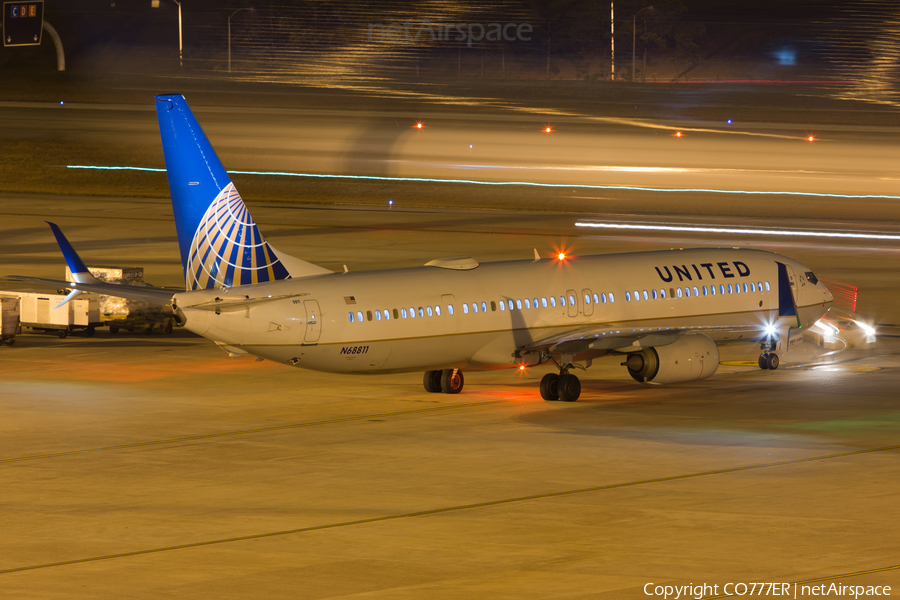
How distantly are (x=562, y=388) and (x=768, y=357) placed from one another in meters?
9.78

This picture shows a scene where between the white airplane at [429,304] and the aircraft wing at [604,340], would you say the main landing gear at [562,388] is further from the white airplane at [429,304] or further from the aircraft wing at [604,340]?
the aircraft wing at [604,340]

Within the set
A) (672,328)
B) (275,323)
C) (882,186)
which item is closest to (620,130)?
(882,186)

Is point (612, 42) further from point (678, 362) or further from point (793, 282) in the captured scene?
point (678, 362)

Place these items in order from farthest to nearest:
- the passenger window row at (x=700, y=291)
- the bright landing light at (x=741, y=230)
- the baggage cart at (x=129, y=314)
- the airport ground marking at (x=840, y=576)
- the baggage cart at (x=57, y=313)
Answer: the bright landing light at (x=741, y=230) < the baggage cart at (x=129, y=314) < the baggage cart at (x=57, y=313) < the passenger window row at (x=700, y=291) < the airport ground marking at (x=840, y=576)

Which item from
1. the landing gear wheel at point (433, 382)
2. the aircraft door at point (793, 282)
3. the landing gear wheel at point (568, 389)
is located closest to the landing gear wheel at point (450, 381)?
the landing gear wheel at point (433, 382)

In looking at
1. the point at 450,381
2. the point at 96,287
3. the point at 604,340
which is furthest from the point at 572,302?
the point at 96,287

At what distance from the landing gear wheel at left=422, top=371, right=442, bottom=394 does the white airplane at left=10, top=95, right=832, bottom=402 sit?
0.04 meters

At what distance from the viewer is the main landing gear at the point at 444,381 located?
A: 136ft

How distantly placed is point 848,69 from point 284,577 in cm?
14674

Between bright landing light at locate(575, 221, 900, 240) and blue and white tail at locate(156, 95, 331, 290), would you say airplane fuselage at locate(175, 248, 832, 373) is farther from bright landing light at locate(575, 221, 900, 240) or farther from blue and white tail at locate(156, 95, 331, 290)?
bright landing light at locate(575, 221, 900, 240)

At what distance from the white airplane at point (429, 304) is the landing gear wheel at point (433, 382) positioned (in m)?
0.04

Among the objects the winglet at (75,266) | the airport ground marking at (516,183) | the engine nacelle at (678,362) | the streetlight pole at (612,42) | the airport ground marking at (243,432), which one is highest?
the streetlight pole at (612,42)

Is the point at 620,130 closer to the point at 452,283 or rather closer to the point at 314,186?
the point at 314,186

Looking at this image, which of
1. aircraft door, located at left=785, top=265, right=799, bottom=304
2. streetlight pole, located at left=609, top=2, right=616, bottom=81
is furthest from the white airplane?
streetlight pole, located at left=609, top=2, right=616, bottom=81
